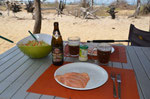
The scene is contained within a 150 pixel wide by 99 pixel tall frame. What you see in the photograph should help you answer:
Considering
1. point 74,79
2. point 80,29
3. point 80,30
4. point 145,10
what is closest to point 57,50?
point 74,79

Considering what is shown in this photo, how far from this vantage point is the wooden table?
841 mm

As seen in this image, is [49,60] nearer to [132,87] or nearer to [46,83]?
[46,83]

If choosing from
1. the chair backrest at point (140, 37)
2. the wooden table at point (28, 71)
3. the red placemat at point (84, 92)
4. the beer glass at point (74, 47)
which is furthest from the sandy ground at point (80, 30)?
the red placemat at point (84, 92)

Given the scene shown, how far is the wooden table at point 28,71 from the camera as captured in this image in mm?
841

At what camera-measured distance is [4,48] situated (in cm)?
405

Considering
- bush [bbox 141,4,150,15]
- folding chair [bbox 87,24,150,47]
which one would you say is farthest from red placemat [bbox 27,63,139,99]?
bush [bbox 141,4,150,15]

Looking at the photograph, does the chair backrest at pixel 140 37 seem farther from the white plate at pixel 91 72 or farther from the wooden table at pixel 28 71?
the white plate at pixel 91 72

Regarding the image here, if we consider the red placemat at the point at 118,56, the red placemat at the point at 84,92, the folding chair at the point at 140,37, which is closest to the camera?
the red placemat at the point at 84,92

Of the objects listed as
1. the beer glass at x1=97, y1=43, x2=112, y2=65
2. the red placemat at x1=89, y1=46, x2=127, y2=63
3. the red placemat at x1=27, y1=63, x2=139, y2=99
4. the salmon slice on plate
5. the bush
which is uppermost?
the bush

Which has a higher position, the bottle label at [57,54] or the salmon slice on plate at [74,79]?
the bottle label at [57,54]

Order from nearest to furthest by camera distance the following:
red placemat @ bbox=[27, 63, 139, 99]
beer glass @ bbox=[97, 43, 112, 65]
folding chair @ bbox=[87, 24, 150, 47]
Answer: red placemat @ bbox=[27, 63, 139, 99] < beer glass @ bbox=[97, 43, 112, 65] < folding chair @ bbox=[87, 24, 150, 47]

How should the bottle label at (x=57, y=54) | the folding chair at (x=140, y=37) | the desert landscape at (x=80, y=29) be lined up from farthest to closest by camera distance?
the desert landscape at (x=80, y=29)
the folding chair at (x=140, y=37)
the bottle label at (x=57, y=54)

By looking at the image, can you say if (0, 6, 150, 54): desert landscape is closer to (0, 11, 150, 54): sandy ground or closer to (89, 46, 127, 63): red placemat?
(0, 11, 150, 54): sandy ground

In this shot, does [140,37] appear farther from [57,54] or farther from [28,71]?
[28,71]
